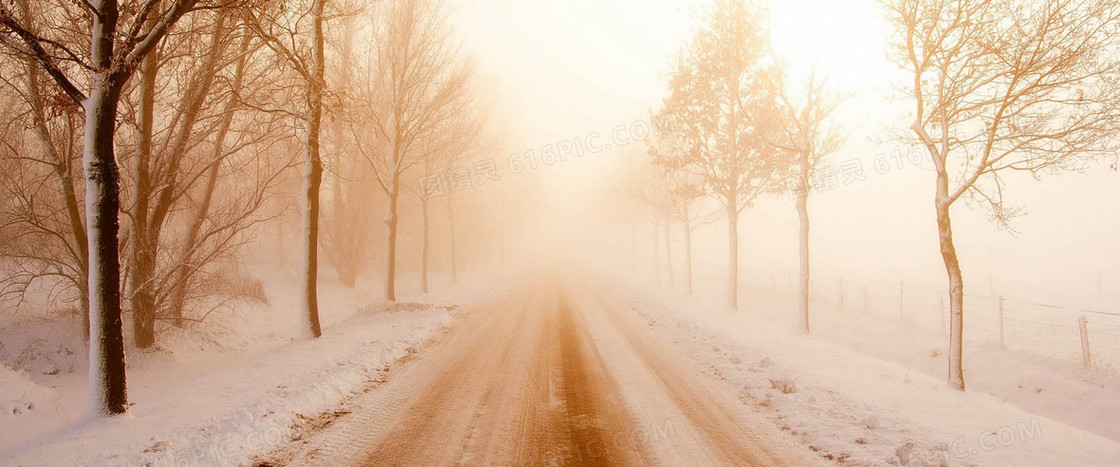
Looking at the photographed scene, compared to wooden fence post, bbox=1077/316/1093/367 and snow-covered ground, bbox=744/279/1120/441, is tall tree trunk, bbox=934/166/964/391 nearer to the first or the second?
snow-covered ground, bbox=744/279/1120/441

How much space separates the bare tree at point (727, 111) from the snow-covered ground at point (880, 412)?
788 cm

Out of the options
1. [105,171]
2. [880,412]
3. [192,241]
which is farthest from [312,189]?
[880,412]

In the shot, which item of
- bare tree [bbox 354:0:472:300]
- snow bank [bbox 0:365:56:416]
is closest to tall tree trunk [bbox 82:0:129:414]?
snow bank [bbox 0:365:56:416]

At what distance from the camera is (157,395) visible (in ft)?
23.6

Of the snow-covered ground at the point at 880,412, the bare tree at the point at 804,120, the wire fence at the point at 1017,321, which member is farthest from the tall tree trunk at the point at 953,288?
the bare tree at the point at 804,120

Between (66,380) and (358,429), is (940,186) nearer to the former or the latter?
(358,429)

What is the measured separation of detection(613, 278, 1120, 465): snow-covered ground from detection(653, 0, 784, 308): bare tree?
788 centimetres

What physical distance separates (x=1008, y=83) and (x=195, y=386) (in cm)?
1458

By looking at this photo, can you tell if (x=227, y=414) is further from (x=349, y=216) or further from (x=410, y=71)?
(x=349, y=216)

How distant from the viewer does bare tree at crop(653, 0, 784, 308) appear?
16.7m

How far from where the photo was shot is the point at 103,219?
5.73 metres

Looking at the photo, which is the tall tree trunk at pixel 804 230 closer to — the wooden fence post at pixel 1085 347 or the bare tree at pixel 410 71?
the wooden fence post at pixel 1085 347

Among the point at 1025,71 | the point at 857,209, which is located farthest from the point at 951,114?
the point at 857,209

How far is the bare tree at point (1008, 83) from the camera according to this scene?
7.65 meters
